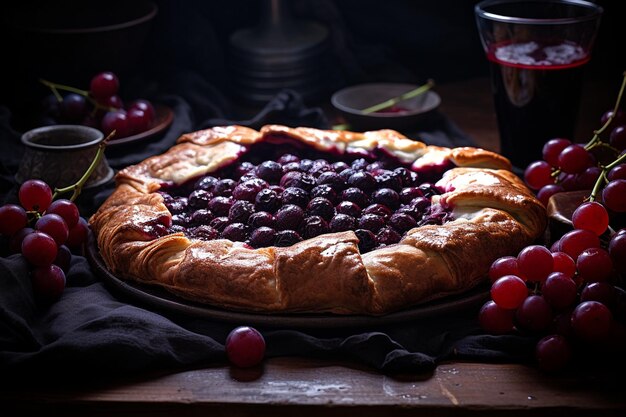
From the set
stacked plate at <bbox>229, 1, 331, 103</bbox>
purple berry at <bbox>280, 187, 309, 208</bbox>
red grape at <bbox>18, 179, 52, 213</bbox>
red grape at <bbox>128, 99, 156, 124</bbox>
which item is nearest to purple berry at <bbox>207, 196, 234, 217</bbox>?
purple berry at <bbox>280, 187, 309, 208</bbox>

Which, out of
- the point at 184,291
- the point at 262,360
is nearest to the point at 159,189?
→ the point at 184,291

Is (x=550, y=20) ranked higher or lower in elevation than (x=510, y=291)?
higher

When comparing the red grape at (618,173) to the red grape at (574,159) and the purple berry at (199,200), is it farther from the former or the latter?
the purple berry at (199,200)

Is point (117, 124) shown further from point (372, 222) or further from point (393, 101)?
point (372, 222)

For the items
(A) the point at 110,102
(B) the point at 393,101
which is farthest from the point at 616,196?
(A) the point at 110,102

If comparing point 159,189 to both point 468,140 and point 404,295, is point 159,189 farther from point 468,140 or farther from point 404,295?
point 468,140

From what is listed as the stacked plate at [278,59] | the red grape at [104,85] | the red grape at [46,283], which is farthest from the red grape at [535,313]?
the stacked plate at [278,59]
